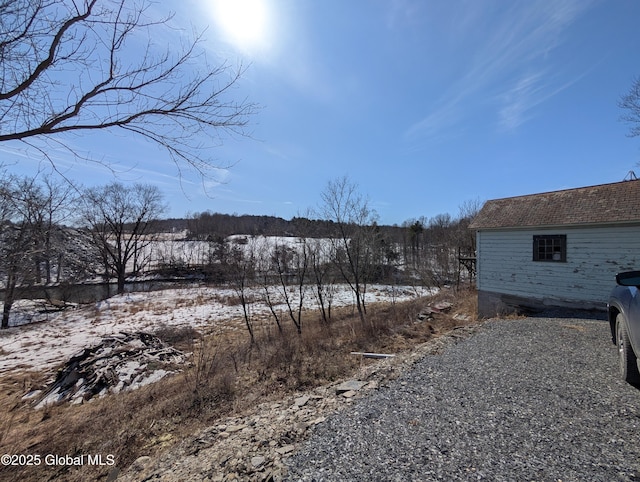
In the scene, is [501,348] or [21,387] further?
[21,387]

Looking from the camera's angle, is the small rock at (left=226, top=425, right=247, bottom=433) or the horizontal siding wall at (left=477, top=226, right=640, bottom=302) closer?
the small rock at (left=226, top=425, right=247, bottom=433)

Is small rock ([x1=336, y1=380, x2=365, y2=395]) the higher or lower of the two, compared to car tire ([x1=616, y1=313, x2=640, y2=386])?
lower

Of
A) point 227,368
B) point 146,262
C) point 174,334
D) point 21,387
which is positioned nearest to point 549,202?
point 227,368

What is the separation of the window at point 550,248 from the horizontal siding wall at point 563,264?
0.39 ft

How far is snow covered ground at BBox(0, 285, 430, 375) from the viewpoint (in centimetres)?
1257

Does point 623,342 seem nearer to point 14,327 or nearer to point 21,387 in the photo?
point 21,387

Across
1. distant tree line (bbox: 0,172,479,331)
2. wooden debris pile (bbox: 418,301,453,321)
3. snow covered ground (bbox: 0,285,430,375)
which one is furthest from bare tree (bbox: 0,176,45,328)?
wooden debris pile (bbox: 418,301,453,321)

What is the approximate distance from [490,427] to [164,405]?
5699 mm

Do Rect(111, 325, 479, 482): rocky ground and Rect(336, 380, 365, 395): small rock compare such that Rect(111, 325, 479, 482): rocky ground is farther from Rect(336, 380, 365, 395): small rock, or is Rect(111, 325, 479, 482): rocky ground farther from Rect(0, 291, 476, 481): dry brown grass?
Rect(0, 291, 476, 481): dry brown grass

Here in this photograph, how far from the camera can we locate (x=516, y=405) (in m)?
3.60

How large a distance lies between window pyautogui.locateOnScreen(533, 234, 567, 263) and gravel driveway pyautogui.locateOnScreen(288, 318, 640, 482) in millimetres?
5749

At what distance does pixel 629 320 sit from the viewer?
3.51 meters

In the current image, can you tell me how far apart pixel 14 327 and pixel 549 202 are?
28755 mm

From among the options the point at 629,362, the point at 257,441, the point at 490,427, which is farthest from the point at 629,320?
the point at 257,441
